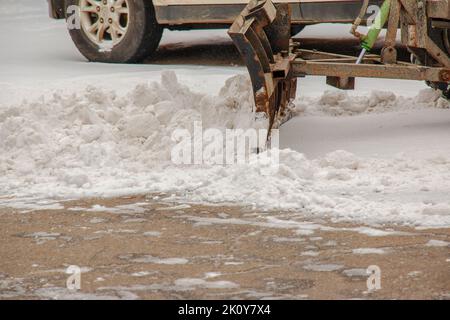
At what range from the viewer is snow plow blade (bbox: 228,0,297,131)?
27.8 feet

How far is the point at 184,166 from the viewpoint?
27.8 feet

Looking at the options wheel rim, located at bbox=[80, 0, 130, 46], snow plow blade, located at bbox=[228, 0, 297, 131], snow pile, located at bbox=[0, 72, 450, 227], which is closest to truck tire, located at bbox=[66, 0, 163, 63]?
wheel rim, located at bbox=[80, 0, 130, 46]

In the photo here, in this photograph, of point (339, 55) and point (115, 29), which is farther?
point (115, 29)

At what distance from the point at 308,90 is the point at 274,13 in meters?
2.48

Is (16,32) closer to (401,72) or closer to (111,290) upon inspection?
(401,72)

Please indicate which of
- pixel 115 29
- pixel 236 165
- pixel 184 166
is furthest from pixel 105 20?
pixel 236 165

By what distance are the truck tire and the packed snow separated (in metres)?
1.61

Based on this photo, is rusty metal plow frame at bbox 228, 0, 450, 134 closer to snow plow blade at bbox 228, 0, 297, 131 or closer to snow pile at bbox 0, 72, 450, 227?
snow plow blade at bbox 228, 0, 297, 131

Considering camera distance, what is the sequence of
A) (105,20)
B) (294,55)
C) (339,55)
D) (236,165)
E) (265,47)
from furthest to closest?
(105,20) < (339,55) < (294,55) < (265,47) < (236,165)

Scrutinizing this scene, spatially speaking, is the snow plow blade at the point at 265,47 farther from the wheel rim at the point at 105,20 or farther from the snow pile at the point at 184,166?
the wheel rim at the point at 105,20

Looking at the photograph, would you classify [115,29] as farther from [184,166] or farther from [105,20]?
[184,166]

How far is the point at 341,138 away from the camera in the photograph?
30.1 feet

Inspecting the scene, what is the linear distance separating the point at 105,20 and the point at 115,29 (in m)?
0.14

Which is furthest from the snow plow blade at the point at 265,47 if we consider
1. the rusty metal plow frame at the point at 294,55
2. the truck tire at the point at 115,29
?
the truck tire at the point at 115,29
